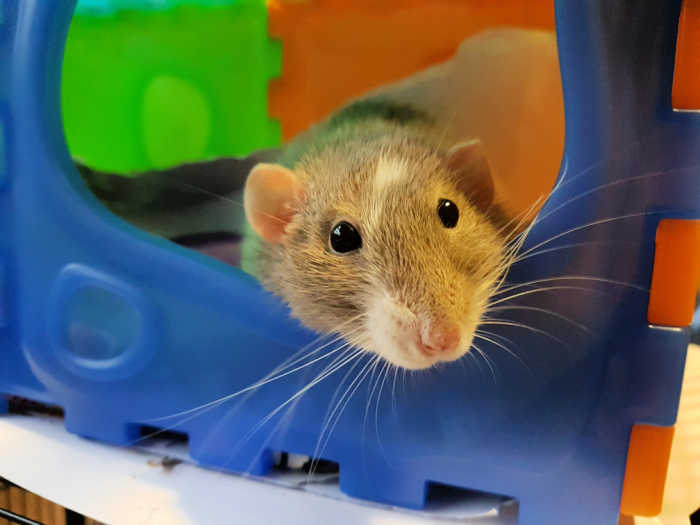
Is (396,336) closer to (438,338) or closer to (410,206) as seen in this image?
(438,338)

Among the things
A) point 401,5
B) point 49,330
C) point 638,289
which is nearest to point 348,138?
point 401,5

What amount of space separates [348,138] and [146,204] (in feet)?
1.38

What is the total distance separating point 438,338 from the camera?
0.58 m

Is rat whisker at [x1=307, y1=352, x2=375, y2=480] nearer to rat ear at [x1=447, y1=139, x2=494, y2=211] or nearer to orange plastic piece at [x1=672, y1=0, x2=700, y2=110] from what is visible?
rat ear at [x1=447, y1=139, x2=494, y2=211]

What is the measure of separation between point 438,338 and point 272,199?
0.97 feet

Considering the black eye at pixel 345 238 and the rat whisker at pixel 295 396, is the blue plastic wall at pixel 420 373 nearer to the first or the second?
the rat whisker at pixel 295 396

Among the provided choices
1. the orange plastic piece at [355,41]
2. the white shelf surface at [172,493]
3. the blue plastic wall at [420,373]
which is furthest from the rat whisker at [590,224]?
the orange plastic piece at [355,41]

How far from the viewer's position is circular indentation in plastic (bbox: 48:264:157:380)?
2.78 ft

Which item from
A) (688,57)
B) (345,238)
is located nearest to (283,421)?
(345,238)

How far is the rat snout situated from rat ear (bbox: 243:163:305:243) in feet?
0.85

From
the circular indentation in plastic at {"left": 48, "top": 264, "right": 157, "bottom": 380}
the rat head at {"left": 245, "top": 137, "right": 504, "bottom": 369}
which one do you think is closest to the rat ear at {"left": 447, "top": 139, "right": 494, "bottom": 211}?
the rat head at {"left": 245, "top": 137, "right": 504, "bottom": 369}

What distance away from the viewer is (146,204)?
106 centimetres

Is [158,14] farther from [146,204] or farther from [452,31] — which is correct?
[452,31]

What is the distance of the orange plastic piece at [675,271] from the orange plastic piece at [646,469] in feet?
0.44
